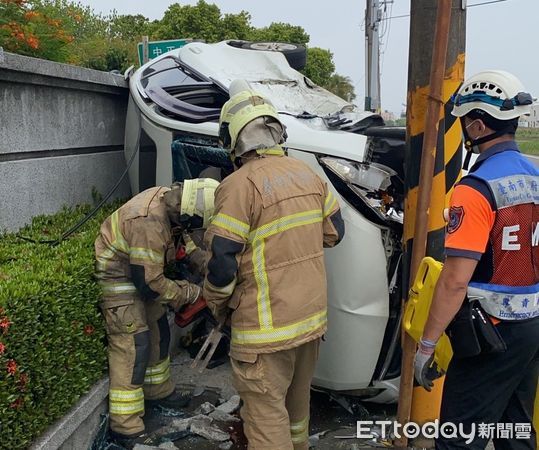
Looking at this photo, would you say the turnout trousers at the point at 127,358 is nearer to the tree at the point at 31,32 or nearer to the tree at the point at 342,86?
the tree at the point at 31,32

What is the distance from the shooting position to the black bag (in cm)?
246

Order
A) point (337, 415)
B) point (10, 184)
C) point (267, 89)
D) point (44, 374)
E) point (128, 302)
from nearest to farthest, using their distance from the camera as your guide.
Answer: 1. point (44, 374)
2. point (128, 302)
3. point (10, 184)
4. point (337, 415)
5. point (267, 89)

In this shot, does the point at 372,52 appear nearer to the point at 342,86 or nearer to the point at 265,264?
the point at 265,264

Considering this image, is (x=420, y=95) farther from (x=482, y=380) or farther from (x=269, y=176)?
(x=482, y=380)

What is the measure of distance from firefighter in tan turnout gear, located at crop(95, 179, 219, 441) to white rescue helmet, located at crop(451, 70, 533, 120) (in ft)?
4.83

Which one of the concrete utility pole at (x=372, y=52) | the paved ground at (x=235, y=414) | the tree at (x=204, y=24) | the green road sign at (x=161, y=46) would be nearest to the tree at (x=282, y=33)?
the tree at (x=204, y=24)

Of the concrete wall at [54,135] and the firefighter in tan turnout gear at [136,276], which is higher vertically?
the concrete wall at [54,135]

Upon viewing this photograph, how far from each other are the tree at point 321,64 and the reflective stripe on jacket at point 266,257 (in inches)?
1155

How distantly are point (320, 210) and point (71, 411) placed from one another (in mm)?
1616

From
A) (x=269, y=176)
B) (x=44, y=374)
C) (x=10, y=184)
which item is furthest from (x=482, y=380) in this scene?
(x=10, y=184)

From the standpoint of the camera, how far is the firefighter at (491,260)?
239 centimetres

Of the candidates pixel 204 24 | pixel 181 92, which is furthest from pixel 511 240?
pixel 204 24

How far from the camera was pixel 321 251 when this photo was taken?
3139 mm

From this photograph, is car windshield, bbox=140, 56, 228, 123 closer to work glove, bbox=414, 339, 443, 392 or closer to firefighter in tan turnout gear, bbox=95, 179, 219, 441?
firefighter in tan turnout gear, bbox=95, 179, 219, 441
